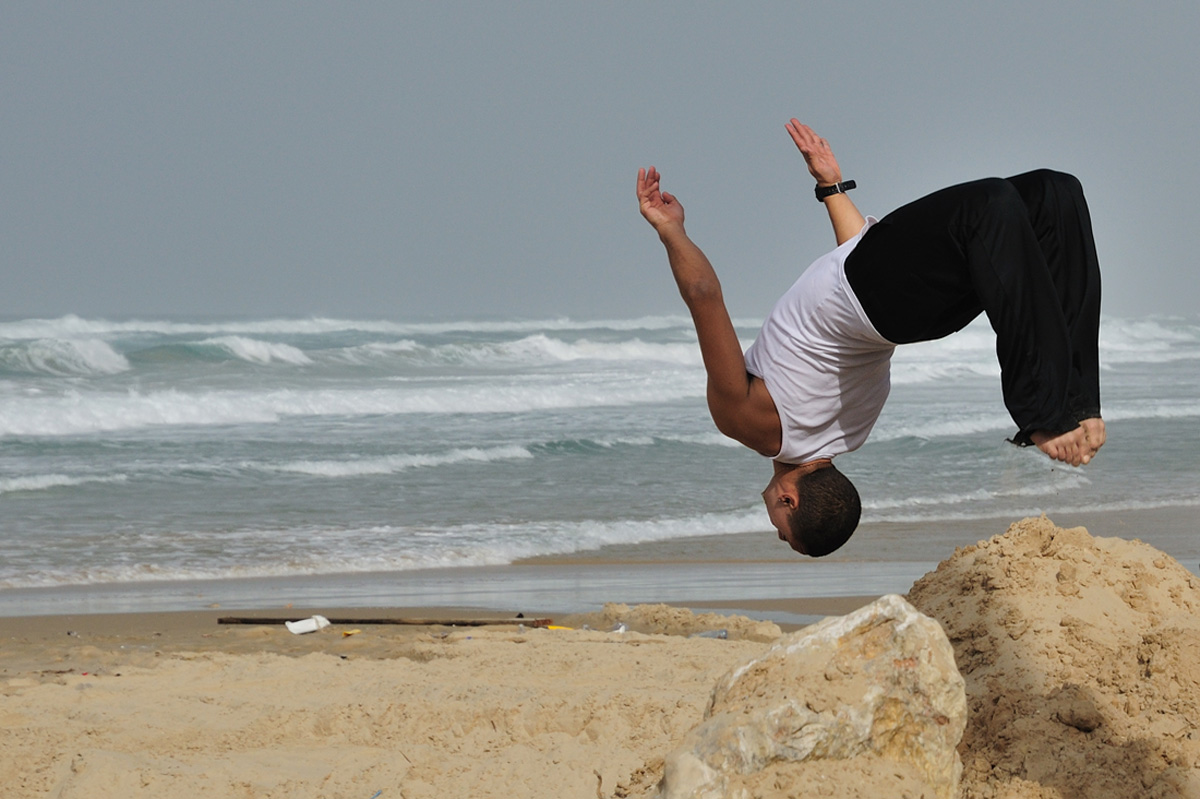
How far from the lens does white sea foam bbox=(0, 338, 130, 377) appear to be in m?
26.5

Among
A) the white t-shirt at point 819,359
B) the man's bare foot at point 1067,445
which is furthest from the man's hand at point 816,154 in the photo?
the man's bare foot at point 1067,445

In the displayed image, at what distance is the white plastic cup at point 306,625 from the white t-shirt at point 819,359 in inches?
182

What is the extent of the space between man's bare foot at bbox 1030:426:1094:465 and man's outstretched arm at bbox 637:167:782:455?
87 centimetres

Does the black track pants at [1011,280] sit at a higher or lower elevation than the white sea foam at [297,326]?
higher

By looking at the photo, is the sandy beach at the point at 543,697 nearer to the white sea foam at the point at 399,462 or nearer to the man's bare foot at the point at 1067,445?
the man's bare foot at the point at 1067,445

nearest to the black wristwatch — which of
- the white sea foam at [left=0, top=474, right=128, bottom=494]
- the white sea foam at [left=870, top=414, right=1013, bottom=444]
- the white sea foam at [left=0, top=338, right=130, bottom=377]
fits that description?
the white sea foam at [left=0, top=474, right=128, bottom=494]

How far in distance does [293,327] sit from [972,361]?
26562 millimetres

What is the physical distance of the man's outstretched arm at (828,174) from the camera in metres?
4.21

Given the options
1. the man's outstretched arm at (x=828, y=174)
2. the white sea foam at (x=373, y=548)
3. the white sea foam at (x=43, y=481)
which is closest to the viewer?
the man's outstretched arm at (x=828, y=174)

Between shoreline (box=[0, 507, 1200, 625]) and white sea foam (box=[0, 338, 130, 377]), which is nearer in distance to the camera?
shoreline (box=[0, 507, 1200, 625])

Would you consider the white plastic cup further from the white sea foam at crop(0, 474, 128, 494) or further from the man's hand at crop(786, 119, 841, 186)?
the white sea foam at crop(0, 474, 128, 494)

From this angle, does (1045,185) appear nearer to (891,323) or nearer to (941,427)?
(891,323)

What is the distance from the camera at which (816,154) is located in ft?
14.5

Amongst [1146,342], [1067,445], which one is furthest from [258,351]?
[1146,342]
